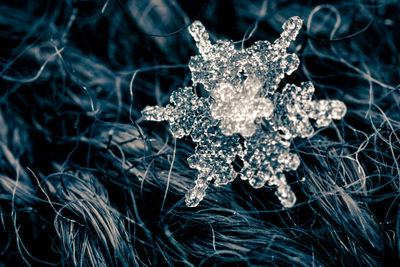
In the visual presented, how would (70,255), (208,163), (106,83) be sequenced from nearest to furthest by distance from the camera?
(208,163), (70,255), (106,83)

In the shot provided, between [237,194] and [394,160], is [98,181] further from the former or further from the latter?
[394,160]

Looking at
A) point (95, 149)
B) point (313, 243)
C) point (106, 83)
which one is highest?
point (106, 83)

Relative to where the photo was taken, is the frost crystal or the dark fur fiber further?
the dark fur fiber

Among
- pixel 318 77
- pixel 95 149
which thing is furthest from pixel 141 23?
pixel 318 77

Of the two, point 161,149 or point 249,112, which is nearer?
point 249,112

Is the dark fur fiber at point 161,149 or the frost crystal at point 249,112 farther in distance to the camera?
the dark fur fiber at point 161,149
